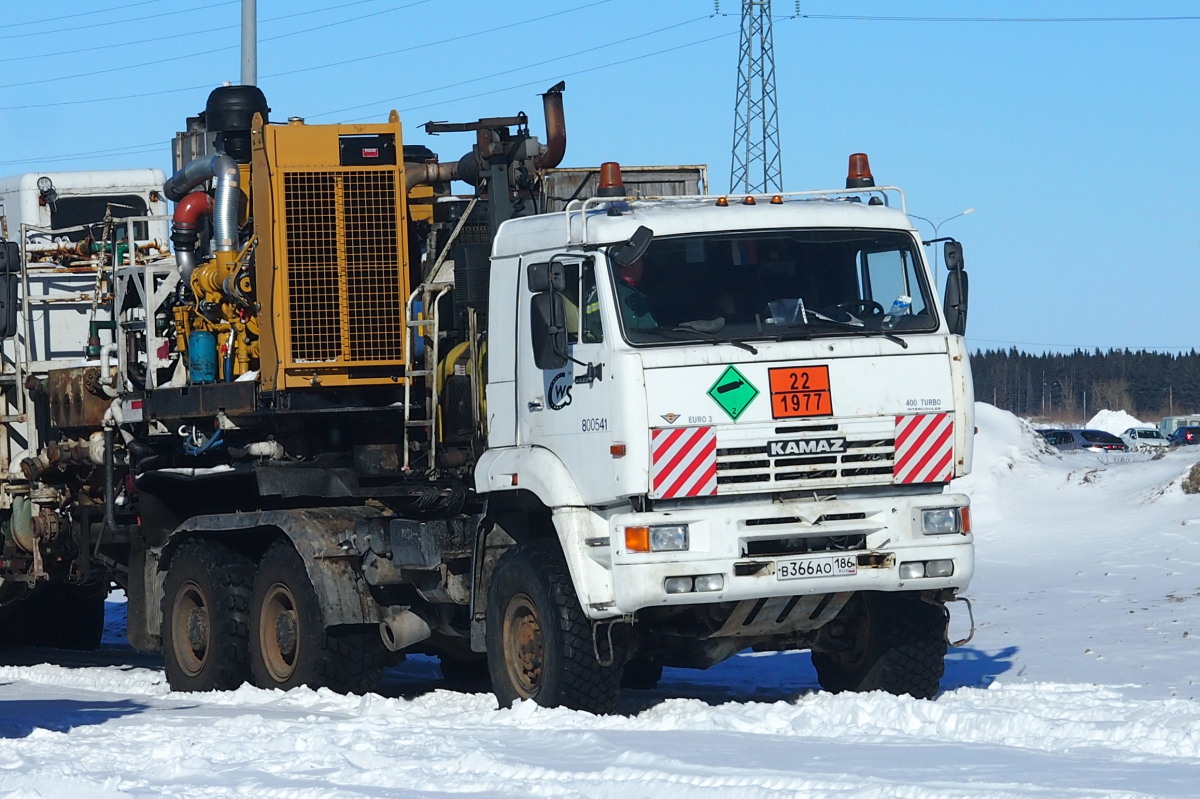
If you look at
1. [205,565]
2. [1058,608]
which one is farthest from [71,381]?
[1058,608]

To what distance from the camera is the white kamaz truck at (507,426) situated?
970cm

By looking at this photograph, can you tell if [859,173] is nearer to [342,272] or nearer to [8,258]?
[342,272]

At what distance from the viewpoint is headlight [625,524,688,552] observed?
31.2 feet

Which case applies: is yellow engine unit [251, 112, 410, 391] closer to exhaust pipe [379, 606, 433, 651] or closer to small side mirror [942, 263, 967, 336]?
exhaust pipe [379, 606, 433, 651]

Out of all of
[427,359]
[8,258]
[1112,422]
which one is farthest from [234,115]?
[1112,422]

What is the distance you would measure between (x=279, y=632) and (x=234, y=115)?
12.7 ft

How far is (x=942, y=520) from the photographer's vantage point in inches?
396

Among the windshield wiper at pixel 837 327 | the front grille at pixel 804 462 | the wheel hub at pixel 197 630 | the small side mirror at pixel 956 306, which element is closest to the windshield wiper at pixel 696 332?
the windshield wiper at pixel 837 327

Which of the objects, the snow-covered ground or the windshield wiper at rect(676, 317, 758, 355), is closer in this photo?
the snow-covered ground

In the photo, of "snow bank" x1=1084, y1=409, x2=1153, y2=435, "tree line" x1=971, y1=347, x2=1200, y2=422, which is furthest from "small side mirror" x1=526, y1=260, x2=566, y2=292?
"tree line" x1=971, y1=347, x2=1200, y2=422

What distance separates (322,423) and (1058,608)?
8284 millimetres

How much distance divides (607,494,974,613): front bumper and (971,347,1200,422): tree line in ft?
411

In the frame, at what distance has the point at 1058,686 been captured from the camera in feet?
36.5

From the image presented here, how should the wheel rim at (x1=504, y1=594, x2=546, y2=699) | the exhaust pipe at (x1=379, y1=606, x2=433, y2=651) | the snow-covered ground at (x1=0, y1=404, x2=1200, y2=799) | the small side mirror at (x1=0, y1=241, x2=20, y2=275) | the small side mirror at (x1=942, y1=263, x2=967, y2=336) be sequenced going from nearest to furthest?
1. the snow-covered ground at (x1=0, y1=404, x2=1200, y2=799)
2. the small side mirror at (x1=0, y1=241, x2=20, y2=275)
3. the small side mirror at (x1=942, y1=263, x2=967, y2=336)
4. the wheel rim at (x1=504, y1=594, x2=546, y2=699)
5. the exhaust pipe at (x1=379, y1=606, x2=433, y2=651)
